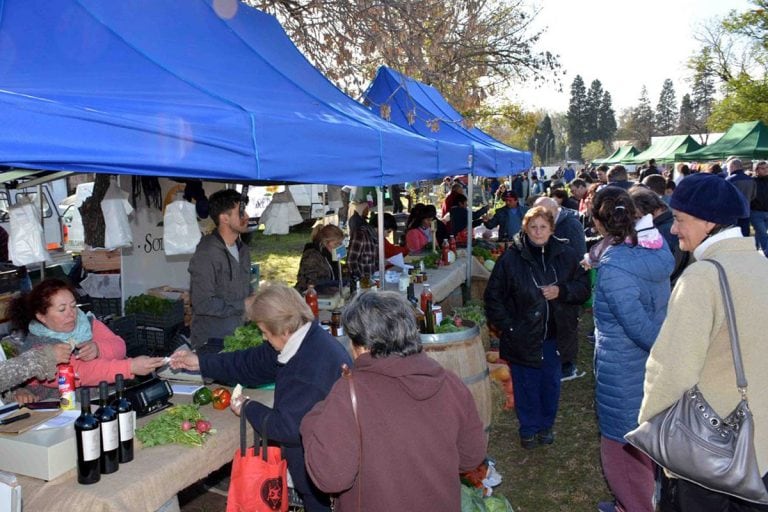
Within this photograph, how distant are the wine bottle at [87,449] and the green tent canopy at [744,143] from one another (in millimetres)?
22518

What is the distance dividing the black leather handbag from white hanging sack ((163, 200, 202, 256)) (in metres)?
2.66

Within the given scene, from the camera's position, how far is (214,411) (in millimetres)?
3113

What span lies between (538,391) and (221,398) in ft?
8.64

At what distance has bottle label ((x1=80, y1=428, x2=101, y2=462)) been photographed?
7.59ft

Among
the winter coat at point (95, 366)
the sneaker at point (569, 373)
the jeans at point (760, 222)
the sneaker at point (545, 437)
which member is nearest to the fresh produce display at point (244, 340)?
the winter coat at point (95, 366)

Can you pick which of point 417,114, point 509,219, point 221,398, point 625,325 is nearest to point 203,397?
point 221,398

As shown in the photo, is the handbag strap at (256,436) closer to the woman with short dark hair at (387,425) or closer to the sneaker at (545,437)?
the woman with short dark hair at (387,425)

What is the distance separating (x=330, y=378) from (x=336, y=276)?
371cm

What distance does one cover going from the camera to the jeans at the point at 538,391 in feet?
15.4

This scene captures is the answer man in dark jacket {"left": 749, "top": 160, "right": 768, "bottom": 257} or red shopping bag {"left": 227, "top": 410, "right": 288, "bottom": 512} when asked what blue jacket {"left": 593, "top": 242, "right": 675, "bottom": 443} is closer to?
red shopping bag {"left": 227, "top": 410, "right": 288, "bottom": 512}

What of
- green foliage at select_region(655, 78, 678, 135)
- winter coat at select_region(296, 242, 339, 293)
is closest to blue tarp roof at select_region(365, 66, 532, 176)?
winter coat at select_region(296, 242, 339, 293)

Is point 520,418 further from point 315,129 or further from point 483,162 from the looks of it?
point 483,162

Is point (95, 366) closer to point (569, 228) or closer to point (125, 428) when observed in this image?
point (125, 428)

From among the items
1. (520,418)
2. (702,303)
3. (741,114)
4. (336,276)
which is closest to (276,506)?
(702,303)
